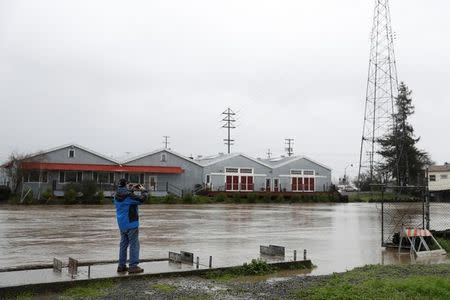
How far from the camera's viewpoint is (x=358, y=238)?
17219 mm

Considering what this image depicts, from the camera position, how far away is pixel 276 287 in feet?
27.1

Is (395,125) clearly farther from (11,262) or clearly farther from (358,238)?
(11,262)

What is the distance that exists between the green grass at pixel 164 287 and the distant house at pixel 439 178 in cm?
6658

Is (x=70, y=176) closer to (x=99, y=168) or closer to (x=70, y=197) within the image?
(x=99, y=168)

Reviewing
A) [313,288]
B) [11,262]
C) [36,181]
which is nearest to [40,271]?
[11,262]

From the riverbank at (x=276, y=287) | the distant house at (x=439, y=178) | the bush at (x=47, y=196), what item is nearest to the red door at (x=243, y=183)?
the bush at (x=47, y=196)

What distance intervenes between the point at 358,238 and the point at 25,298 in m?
12.3

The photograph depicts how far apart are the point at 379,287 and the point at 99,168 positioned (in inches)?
1809

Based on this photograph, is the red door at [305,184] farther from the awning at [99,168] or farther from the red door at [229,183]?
the awning at [99,168]

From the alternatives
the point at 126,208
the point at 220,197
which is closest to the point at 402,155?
the point at 220,197

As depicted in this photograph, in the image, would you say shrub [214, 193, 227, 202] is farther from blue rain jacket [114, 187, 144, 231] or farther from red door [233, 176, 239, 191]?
blue rain jacket [114, 187, 144, 231]

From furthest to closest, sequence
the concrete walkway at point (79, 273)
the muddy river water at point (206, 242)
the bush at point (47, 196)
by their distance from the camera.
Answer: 1. the bush at point (47, 196)
2. the muddy river water at point (206, 242)
3. the concrete walkway at point (79, 273)

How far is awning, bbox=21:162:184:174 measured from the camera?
1882 inches

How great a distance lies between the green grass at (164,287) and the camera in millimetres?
7867
